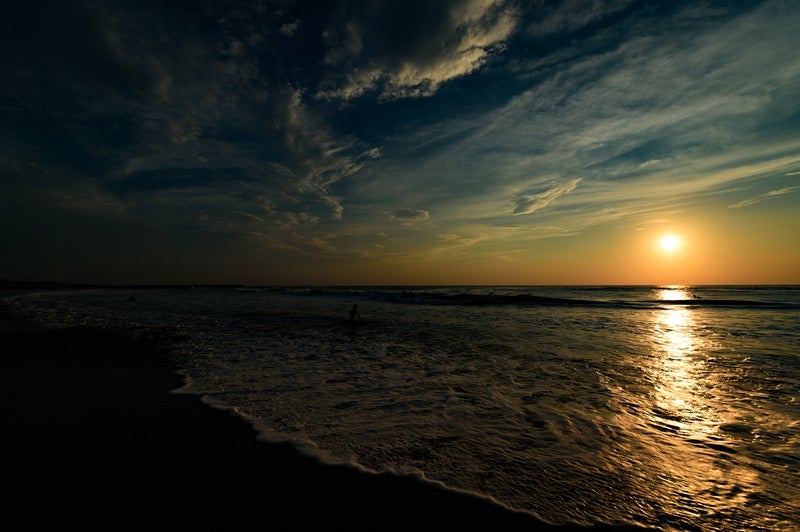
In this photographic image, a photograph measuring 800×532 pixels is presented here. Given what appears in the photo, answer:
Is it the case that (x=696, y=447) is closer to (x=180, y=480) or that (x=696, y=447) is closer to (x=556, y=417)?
(x=556, y=417)

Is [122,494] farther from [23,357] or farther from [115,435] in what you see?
[23,357]

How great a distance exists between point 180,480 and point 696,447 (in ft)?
24.4

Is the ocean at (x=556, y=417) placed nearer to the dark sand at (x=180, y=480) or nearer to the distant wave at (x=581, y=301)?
the dark sand at (x=180, y=480)

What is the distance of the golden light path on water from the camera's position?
413cm

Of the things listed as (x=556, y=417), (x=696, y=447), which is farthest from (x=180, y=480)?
(x=696, y=447)

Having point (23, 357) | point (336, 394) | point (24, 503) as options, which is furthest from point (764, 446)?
point (23, 357)

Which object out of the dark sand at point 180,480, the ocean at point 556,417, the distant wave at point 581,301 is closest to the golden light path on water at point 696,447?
the ocean at point 556,417

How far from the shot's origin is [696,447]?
540 centimetres

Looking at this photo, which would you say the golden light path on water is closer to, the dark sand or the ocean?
the ocean

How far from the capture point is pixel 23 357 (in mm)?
10992

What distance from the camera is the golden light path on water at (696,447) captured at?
4129 mm

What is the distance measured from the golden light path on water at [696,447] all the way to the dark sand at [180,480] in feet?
7.14

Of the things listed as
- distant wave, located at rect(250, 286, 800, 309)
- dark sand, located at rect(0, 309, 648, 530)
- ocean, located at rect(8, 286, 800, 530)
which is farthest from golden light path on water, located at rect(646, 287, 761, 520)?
distant wave, located at rect(250, 286, 800, 309)

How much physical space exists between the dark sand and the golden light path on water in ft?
7.14
